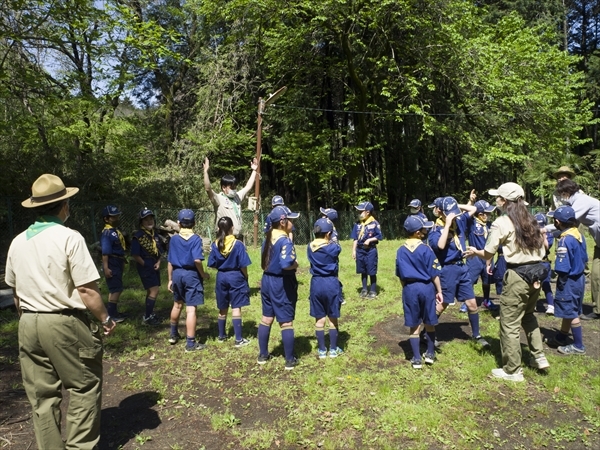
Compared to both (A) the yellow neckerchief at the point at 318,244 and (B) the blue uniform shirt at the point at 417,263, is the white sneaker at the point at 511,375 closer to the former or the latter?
(B) the blue uniform shirt at the point at 417,263

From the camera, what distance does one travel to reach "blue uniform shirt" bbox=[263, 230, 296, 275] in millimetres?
5393

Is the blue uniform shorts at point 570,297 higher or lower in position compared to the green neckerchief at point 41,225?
lower

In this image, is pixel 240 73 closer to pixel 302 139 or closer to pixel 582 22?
pixel 302 139

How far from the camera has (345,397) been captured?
15.9 ft

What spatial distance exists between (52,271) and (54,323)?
1.29ft

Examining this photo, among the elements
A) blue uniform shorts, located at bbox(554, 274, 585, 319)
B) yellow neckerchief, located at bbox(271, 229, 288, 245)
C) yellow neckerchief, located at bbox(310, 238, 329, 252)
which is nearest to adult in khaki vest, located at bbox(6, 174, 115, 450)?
yellow neckerchief, located at bbox(271, 229, 288, 245)

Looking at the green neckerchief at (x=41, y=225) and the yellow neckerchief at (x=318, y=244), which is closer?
the green neckerchief at (x=41, y=225)

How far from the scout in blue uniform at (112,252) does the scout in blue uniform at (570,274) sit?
21.8 feet

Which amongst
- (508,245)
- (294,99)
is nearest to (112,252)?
(508,245)

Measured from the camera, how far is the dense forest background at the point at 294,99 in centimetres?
1510

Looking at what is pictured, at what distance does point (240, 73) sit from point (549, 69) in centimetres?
1581

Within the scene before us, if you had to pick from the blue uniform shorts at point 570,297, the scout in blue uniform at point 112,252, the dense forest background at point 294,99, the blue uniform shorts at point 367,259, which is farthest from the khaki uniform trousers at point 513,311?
the dense forest background at point 294,99

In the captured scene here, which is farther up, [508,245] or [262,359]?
[508,245]

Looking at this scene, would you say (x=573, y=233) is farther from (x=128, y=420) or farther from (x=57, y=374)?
(x=57, y=374)
